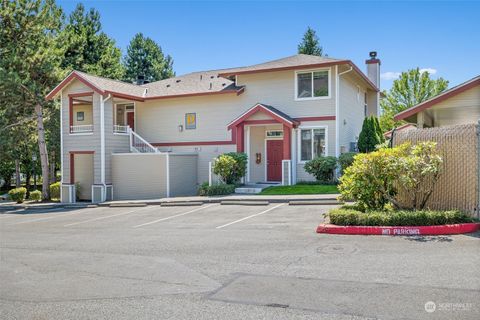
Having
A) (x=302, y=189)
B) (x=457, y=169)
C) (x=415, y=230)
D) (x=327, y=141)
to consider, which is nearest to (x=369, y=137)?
(x=327, y=141)

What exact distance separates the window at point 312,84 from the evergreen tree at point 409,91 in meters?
27.2

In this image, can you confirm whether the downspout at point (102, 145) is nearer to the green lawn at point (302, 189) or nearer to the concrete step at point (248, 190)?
the concrete step at point (248, 190)

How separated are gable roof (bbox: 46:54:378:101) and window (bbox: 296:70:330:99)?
1.92 feet

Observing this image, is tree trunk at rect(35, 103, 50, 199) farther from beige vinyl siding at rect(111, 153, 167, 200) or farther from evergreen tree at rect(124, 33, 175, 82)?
evergreen tree at rect(124, 33, 175, 82)

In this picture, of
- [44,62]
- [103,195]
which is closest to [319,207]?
[103,195]

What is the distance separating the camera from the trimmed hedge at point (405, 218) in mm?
9680

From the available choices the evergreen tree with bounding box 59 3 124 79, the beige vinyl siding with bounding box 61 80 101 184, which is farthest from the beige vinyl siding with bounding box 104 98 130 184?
the evergreen tree with bounding box 59 3 124 79

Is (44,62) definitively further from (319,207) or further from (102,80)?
(319,207)

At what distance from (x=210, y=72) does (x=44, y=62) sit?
380 inches

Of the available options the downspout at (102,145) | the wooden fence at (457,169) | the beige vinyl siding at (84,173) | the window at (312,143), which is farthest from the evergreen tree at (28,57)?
the wooden fence at (457,169)

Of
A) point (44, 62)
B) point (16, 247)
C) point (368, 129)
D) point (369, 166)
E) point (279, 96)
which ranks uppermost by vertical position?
point (44, 62)

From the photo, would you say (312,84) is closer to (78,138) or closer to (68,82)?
(78,138)

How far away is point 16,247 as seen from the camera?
10.4m

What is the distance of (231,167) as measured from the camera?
812 inches
